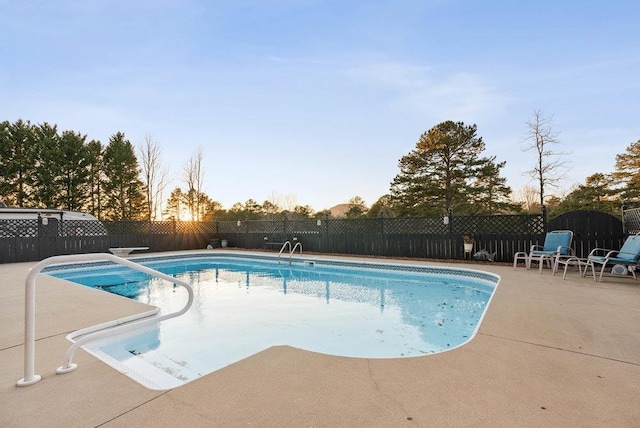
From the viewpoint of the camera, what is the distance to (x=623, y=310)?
128 inches

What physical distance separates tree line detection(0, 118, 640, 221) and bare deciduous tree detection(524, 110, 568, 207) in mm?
1511

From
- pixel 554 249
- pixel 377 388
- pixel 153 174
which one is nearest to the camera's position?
pixel 377 388

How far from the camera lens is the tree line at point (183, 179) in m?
16.5

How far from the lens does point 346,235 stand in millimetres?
10078

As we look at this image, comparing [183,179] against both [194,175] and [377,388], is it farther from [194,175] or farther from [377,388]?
[377,388]

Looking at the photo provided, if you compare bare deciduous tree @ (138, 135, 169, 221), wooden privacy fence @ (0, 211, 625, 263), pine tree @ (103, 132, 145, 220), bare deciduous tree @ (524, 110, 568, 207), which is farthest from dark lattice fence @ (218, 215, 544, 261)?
pine tree @ (103, 132, 145, 220)

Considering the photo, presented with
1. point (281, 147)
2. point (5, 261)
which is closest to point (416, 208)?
point (281, 147)

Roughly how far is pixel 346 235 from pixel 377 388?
27.5 ft

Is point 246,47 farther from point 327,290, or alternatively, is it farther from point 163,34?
point 327,290

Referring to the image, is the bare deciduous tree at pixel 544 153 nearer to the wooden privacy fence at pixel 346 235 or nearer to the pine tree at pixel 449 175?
the pine tree at pixel 449 175

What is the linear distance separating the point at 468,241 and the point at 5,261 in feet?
41.3

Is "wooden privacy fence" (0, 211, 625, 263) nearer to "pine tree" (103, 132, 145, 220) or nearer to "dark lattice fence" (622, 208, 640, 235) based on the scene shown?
"dark lattice fence" (622, 208, 640, 235)

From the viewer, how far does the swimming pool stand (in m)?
2.94

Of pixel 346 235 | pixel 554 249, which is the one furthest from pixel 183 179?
pixel 554 249
